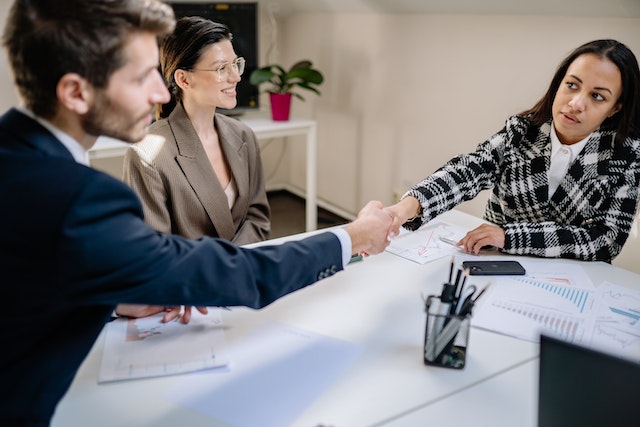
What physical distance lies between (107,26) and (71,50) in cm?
7

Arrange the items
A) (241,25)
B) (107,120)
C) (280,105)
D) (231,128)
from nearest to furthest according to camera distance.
Answer: (107,120) < (231,128) < (280,105) < (241,25)

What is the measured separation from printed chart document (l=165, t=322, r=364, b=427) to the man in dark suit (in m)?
0.18

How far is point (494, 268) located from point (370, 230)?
389 mm

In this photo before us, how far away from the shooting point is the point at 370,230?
4.50 feet

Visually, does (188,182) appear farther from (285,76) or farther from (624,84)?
(285,76)

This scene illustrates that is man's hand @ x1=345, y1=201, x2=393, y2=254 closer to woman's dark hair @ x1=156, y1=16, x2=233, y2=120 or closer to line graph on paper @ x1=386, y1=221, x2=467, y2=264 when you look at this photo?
line graph on paper @ x1=386, y1=221, x2=467, y2=264

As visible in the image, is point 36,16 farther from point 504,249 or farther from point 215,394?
point 504,249

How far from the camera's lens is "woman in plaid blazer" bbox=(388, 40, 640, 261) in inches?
64.3

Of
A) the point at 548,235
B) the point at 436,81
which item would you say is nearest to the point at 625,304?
the point at 548,235

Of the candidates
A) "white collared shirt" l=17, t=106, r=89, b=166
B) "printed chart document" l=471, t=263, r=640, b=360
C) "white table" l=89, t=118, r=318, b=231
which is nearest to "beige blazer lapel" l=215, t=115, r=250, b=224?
"printed chart document" l=471, t=263, r=640, b=360

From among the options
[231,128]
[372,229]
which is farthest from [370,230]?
[231,128]

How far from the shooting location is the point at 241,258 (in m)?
1.01

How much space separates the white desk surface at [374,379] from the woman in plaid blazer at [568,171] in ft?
1.25

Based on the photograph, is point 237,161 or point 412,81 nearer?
point 237,161
